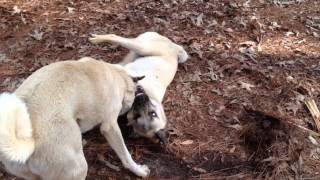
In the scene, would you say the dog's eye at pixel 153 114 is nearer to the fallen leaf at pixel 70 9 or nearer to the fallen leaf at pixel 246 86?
the fallen leaf at pixel 246 86

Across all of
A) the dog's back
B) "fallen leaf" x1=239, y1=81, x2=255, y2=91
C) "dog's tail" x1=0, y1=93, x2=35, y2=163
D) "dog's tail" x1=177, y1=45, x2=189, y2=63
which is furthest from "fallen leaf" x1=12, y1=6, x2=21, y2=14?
"dog's tail" x1=0, y1=93, x2=35, y2=163

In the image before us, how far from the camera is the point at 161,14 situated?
7.14 metres

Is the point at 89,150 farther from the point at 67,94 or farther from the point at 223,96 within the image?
the point at 223,96

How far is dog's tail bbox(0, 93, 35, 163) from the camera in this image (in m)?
3.20

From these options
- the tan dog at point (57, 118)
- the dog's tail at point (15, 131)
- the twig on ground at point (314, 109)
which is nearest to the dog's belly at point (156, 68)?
A: the tan dog at point (57, 118)

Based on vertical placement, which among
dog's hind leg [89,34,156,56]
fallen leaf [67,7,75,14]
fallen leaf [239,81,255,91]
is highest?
dog's hind leg [89,34,156,56]

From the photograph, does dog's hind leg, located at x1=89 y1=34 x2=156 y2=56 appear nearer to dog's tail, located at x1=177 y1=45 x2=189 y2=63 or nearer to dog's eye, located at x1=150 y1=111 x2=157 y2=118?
dog's tail, located at x1=177 y1=45 x2=189 y2=63

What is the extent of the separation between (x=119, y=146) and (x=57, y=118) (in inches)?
39.5

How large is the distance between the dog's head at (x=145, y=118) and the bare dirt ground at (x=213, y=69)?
0.17 m

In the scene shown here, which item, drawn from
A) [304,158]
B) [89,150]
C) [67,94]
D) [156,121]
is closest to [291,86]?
[304,158]

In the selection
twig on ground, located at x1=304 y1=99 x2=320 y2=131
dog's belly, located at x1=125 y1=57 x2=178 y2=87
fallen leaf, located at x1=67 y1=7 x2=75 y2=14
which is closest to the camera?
twig on ground, located at x1=304 y1=99 x2=320 y2=131

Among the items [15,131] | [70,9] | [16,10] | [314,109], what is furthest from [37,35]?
[314,109]

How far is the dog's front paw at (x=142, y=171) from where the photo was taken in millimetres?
4676

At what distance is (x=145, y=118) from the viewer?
16.2 ft
